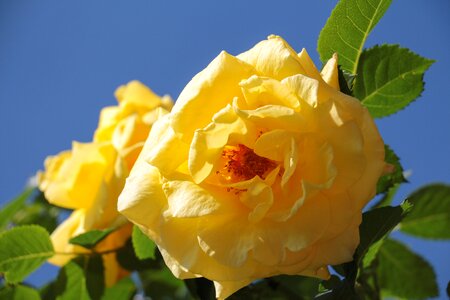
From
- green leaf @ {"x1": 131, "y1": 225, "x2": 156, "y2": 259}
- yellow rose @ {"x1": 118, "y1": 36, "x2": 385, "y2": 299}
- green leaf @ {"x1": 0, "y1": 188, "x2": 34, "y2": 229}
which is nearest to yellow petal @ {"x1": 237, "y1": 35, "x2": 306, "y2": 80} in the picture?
yellow rose @ {"x1": 118, "y1": 36, "x2": 385, "y2": 299}

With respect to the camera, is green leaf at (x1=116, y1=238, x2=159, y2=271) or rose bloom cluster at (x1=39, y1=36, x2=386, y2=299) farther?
green leaf at (x1=116, y1=238, x2=159, y2=271)

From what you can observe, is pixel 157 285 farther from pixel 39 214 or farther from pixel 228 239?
pixel 228 239

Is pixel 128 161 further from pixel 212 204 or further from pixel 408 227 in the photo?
pixel 408 227

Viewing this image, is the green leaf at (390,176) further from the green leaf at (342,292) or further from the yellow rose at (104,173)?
the yellow rose at (104,173)

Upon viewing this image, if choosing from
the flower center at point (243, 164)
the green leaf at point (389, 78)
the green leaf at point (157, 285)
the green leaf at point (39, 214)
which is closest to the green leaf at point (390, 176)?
the green leaf at point (389, 78)

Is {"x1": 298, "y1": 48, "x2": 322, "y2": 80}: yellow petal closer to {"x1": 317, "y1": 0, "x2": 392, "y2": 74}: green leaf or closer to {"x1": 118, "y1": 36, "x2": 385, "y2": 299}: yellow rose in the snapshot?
{"x1": 118, "y1": 36, "x2": 385, "y2": 299}: yellow rose

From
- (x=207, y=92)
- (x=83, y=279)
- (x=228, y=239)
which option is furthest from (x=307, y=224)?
(x=83, y=279)
